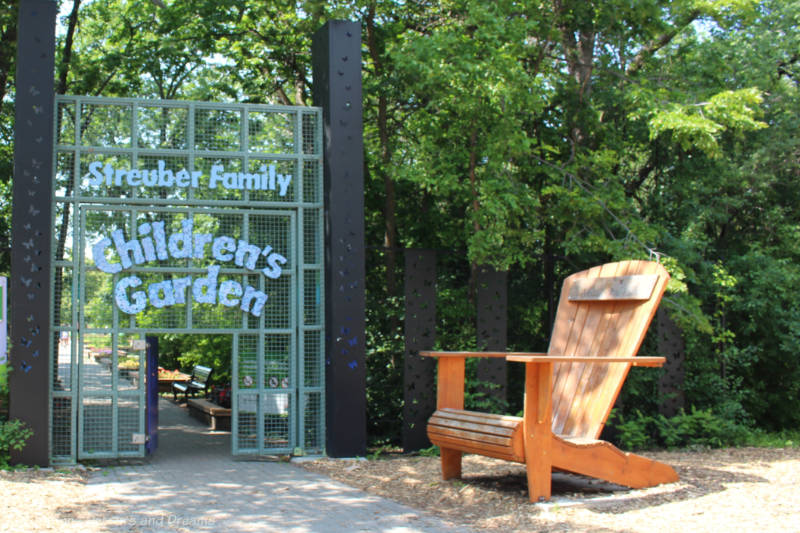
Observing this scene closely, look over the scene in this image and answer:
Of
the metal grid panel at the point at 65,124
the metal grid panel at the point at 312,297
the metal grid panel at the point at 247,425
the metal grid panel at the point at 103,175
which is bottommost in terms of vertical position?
the metal grid panel at the point at 247,425

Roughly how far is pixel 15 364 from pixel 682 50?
363 inches

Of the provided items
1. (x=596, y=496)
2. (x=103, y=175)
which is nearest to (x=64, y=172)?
(x=103, y=175)

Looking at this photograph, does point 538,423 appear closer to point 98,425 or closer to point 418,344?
point 418,344

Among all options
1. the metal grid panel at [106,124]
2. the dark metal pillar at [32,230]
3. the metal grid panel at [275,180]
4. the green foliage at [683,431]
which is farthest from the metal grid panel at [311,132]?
the green foliage at [683,431]

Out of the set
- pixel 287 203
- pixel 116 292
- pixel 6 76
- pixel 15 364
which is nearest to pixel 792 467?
pixel 287 203

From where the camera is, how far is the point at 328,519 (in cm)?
546

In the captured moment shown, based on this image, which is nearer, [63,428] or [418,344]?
[63,428]

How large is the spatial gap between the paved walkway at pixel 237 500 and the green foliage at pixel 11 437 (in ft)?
2.38

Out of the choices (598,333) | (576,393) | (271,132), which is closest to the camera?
(576,393)

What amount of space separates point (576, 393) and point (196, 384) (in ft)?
33.7

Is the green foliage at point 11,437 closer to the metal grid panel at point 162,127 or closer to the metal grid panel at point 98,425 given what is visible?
→ the metal grid panel at point 98,425

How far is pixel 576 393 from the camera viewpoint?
651 centimetres

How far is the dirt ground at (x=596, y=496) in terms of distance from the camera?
5.27 m

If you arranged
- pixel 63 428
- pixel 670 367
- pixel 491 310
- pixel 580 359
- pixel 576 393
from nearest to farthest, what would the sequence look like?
pixel 580 359, pixel 576 393, pixel 63 428, pixel 491 310, pixel 670 367
